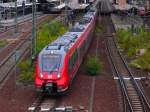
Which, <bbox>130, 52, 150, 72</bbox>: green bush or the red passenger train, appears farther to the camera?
<bbox>130, 52, 150, 72</bbox>: green bush

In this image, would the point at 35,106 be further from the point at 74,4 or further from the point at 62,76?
the point at 74,4

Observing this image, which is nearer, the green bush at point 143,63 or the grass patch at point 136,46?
the green bush at point 143,63

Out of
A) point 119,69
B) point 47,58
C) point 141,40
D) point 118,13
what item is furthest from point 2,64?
point 118,13

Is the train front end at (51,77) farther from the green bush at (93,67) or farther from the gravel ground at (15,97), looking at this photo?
the green bush at (93,67)

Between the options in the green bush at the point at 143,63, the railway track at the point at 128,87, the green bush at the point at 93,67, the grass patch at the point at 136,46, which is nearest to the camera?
the railway track at the point at 128,87

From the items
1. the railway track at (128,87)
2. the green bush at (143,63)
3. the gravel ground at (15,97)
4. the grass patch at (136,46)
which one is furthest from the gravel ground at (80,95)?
the grass patch at (136,46)

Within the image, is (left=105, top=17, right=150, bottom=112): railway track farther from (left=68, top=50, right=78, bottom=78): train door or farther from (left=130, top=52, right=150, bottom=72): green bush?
(left=68, top=50, right=78, bottom=78): train door

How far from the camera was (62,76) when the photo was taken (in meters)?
27.0

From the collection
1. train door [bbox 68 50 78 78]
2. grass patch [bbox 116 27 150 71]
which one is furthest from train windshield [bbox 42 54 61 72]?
grass patch [bbox 116 27 150 71]

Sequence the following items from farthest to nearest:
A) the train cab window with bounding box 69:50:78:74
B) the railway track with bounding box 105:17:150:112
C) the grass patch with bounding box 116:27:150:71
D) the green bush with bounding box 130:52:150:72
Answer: the grass patch with bounding box 116:27:150:71, the green bush with bounding box 130:52:150:72, the train cab window with bounding box 69:50:78:74, the railway track with bounding box 105:17:150:112

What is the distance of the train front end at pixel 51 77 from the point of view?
26781 mm

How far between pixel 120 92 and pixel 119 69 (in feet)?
27.2

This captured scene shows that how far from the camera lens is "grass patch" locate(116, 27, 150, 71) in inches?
1497

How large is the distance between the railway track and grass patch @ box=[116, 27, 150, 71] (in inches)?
34.3
